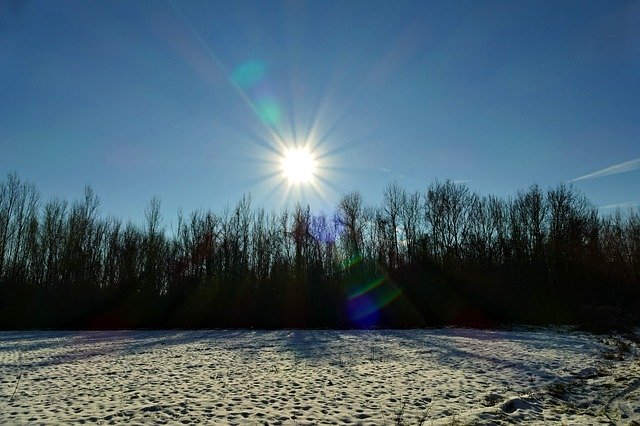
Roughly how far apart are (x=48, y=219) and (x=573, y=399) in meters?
62.8

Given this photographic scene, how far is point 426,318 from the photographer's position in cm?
4431

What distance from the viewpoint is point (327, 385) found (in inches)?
535

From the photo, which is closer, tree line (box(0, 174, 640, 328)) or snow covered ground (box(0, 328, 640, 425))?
snow covered ground (box(0, 328, 640, 425))

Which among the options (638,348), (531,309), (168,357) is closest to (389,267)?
(531,309)

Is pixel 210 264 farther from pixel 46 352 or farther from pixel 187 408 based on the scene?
pixel 187 408

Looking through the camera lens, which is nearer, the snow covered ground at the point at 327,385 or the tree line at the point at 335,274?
the snow covered ground at the point at 327,385

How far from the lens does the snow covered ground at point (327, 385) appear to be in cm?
991

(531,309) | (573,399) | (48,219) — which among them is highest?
(48,219)

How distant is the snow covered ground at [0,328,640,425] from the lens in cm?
991

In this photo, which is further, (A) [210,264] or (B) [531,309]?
(A) [210,264]

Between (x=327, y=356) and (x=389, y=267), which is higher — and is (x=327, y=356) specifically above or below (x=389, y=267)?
below

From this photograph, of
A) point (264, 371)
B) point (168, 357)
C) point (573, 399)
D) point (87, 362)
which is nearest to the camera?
point (573, 399)

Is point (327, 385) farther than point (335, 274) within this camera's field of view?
No

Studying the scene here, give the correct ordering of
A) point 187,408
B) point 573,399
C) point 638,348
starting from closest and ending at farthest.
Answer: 1. point 187,408
2. point 573,399
3. point 638,348
